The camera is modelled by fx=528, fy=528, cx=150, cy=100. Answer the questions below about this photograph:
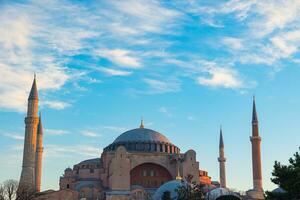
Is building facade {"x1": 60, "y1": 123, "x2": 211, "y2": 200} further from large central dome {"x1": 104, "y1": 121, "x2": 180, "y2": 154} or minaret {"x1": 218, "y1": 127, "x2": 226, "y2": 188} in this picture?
minaret {"x1": 218, "y1": 127, "x2": 226, "y2": 188}

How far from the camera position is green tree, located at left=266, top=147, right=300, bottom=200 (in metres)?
20.0

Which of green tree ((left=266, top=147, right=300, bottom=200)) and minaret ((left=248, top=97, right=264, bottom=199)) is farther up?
minaret ((left=248, top=97, right=264, bottom=199))

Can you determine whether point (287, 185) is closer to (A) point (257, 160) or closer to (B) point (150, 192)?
(B) point (150, 192)

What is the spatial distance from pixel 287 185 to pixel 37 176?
3296 centimetres

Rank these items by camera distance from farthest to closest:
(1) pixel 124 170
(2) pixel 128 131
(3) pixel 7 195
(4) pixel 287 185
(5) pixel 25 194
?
1. (2) pixel 128 131
2. (1) pixel 124 170
3. (3) pixel 7 195
4. (5) pixel 25 194
5. (4) pixel 287 185

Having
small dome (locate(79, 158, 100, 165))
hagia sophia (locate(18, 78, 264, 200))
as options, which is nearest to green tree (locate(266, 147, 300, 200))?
hagia sophia (locate(18, 78, 264, 200))

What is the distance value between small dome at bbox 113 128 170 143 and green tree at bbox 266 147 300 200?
2578 centimetres

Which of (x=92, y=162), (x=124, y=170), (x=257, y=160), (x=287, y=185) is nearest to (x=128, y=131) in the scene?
(x=92, y=162)

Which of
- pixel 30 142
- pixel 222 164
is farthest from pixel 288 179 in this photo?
pixel 222 164

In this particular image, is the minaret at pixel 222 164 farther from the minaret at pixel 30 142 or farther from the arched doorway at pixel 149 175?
the minaret at pixel 30 142

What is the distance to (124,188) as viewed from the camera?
4119cm

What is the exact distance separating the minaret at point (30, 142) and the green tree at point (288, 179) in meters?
24.5

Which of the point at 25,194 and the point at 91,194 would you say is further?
the point at 91,194

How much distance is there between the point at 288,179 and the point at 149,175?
80.9 ft
